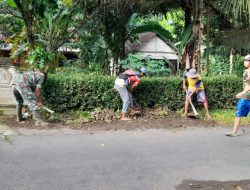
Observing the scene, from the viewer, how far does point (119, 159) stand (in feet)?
21.2

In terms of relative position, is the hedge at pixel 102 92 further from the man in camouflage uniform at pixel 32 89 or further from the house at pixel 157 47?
the house at pixel 157 47

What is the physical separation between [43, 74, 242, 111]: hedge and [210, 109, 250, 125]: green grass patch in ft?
1.45

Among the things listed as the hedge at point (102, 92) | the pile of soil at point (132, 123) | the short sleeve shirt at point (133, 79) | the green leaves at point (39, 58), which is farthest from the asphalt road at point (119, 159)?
the green leaves at point (39, 58)

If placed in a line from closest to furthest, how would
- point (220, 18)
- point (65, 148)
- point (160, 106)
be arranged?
1. point (65, 148)
2. point (160, 106)
3. point (220, 18)

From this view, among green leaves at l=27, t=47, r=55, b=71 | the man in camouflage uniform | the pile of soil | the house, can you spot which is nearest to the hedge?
the pile of soil

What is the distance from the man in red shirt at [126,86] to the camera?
9469 mm

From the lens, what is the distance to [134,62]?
11906mm

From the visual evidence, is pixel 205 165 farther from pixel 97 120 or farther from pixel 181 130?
pixel 97 120

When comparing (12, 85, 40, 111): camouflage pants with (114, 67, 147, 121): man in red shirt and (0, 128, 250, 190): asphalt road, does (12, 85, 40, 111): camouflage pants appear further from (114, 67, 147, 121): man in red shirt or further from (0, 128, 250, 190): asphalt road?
(114, 67, 147, 121): man in red shirt

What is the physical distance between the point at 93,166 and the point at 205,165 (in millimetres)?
1843

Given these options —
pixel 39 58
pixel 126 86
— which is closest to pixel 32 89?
pixel 126 86

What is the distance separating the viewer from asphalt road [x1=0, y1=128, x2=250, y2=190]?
5.37 m

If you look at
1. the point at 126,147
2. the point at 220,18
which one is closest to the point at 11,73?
the point at 220,18

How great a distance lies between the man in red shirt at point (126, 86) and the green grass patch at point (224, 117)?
229 cm
